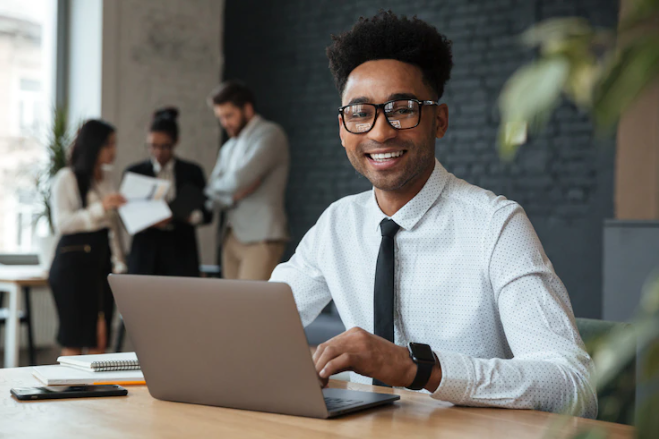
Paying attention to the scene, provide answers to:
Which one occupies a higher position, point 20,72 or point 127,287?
point 20,72

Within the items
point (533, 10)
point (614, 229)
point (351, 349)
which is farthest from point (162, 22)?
point (351, 349)

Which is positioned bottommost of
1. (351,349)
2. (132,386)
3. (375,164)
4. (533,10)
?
(132,386)

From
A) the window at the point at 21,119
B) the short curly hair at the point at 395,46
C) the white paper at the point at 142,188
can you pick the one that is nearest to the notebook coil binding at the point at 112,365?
the short curly hair at the point at 395,46

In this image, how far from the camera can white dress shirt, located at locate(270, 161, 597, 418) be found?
1.13m

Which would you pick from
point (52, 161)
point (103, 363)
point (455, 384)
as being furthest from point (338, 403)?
point (52, 161)

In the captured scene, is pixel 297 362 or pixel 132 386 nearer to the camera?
pixel 297 362

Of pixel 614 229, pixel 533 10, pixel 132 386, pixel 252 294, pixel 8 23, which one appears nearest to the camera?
pixel 252 294

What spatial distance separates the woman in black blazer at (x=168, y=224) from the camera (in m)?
4.22

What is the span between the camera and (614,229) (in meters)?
3.39

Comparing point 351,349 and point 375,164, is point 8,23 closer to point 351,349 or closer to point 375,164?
point 375,164

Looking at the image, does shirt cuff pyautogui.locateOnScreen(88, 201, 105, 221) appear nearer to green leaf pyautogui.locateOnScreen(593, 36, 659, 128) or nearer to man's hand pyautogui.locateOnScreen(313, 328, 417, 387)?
man's hand pyautogui.locateOnScreen(313, 328, 417, 387)

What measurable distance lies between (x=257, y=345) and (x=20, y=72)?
17.8ft

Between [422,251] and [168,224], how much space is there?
3.03 metres

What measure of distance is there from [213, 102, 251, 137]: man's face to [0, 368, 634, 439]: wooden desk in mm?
3219
